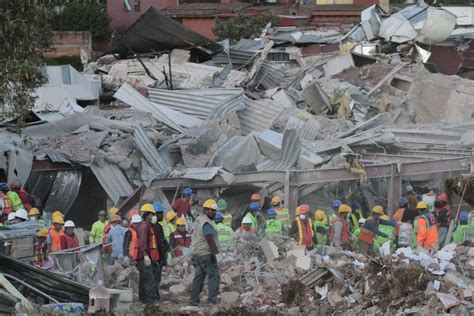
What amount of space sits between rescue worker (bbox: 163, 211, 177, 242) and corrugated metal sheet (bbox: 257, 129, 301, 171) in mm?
4353

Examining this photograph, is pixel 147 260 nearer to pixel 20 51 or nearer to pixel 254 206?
pixel 254 206

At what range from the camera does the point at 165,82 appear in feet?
114

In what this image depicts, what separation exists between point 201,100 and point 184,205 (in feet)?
27.0

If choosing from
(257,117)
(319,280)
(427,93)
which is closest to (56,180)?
(257,117)

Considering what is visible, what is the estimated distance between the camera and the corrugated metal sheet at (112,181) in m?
25.1

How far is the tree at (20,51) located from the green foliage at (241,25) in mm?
24833

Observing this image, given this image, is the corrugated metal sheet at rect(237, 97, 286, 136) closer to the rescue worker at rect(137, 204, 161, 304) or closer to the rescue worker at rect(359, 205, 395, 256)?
the rescue worker at rect(359, 205, 395, 256)

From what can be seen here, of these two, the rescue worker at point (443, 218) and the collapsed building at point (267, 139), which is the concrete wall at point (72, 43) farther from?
the rescue worker at point (443, 218)

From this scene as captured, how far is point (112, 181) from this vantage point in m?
25.3

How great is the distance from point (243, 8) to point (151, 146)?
25995 mm

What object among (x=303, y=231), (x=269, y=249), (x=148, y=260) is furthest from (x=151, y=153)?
(x=148, y=260)

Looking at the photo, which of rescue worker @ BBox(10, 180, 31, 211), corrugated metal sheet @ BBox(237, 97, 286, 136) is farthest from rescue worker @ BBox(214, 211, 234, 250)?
corrugated metal sheet @ BBox(237, 97, 286, 136)

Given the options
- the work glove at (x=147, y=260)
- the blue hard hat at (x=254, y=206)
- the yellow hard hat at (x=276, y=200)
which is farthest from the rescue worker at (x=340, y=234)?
the work glove at (x=147, y=260)

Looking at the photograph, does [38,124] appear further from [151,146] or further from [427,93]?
[427,93]
